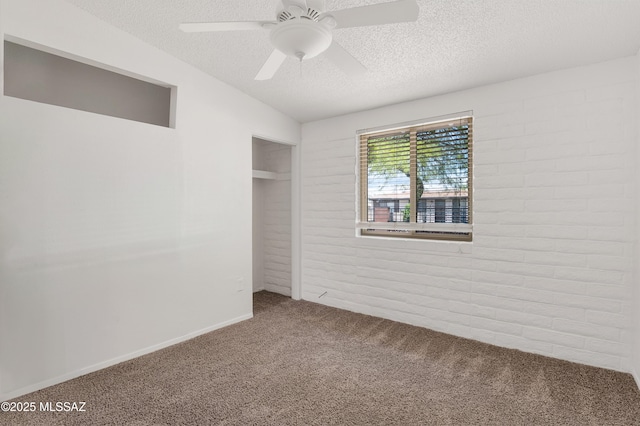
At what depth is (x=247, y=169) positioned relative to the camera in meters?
3.60

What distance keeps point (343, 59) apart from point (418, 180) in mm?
1936

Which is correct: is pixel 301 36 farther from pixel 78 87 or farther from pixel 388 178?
pixel 78 87

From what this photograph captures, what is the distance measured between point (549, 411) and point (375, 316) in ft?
5.87

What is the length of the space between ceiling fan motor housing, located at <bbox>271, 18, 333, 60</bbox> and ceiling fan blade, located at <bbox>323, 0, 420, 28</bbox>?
8 cm

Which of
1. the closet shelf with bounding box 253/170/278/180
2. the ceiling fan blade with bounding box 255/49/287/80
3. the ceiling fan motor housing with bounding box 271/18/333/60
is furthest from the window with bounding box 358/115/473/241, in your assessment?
the ceiling fan motor housing with bounding box 271/18/333/60

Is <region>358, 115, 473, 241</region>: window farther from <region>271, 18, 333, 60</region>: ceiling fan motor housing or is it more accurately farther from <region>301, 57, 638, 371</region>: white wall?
<region>271, 18, 333, 60</region>: ceiling fan motor housing

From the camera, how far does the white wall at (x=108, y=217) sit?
210cm

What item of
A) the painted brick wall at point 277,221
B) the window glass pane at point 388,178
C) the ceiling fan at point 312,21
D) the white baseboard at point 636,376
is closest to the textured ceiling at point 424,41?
the window glass pane at point 388,178

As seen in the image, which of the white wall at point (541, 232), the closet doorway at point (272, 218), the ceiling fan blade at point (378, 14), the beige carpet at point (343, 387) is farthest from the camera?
the closet doorway at point (272, 218)

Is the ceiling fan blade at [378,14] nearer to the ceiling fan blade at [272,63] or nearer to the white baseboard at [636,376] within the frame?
the ceiling fan blade at [272,63]

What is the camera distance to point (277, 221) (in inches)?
182

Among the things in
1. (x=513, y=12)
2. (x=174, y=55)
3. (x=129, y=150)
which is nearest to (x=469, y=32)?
Result: (x=513, y=12)

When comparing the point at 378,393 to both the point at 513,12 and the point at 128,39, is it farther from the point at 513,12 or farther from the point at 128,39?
the point at 128,39

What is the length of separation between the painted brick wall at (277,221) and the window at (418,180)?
46.8 inches
